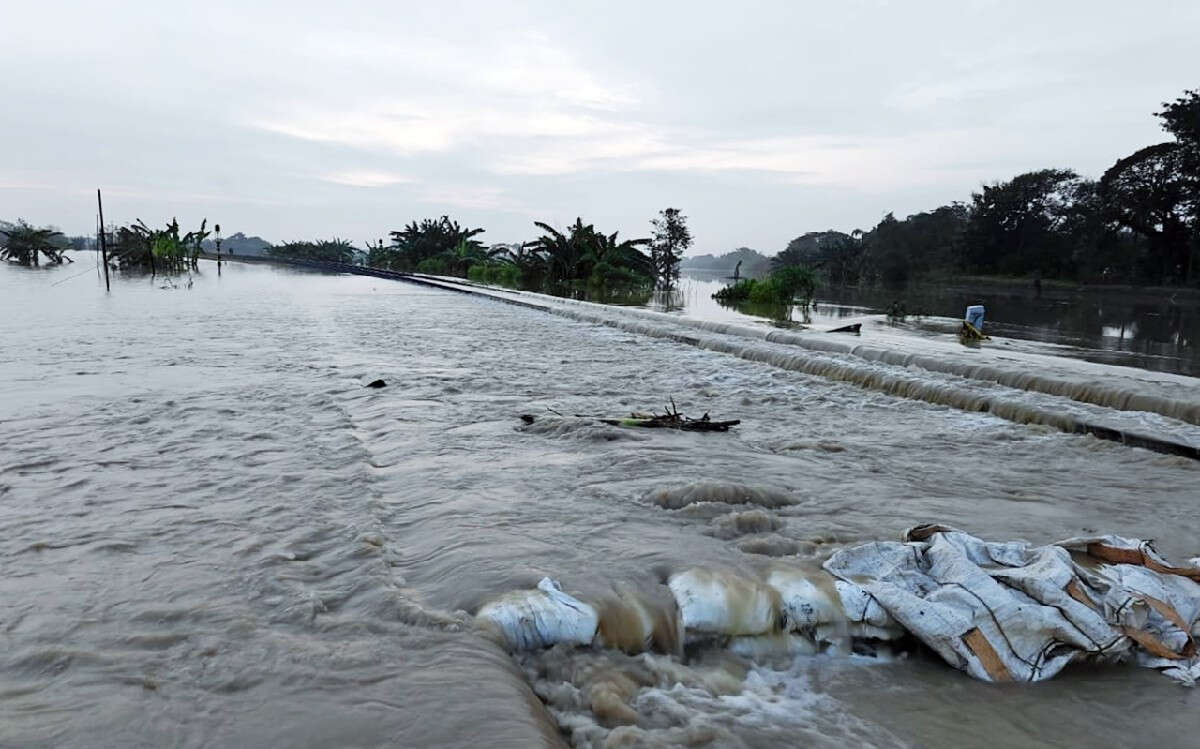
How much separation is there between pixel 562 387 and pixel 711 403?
1.59 metres

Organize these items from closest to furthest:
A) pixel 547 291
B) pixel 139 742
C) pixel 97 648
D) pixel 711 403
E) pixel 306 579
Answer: pixel 139 742 < pixel 97 648 < pixel 306 579 < pixel 711 403 < pixel 547 291

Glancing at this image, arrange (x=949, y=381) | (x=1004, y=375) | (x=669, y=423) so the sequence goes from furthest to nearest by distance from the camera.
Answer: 1. (x=1004, y=375)
2. (x=949, y=381)
3. (x=669, y=423)

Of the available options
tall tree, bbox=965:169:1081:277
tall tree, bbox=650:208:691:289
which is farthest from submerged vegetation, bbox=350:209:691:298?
tall tree, bbox=965:169:1081:277

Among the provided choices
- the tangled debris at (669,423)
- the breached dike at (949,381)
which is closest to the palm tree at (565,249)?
the breached dike at (949,381)

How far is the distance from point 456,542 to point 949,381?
6.62 m

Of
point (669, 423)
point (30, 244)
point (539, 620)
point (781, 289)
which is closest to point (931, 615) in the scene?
point (539, 620)

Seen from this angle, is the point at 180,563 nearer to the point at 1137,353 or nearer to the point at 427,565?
the point at 427,565

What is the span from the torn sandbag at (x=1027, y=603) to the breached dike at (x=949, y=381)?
3457 mm

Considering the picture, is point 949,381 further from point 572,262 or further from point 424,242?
point 424,242

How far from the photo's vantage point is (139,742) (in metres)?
1.80

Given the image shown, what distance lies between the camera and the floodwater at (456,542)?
1997 mm

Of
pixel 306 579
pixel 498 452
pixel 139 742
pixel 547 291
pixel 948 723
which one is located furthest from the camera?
pixel 547 291

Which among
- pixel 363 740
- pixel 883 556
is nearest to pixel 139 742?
pixel 363 740

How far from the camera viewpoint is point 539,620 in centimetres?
248
